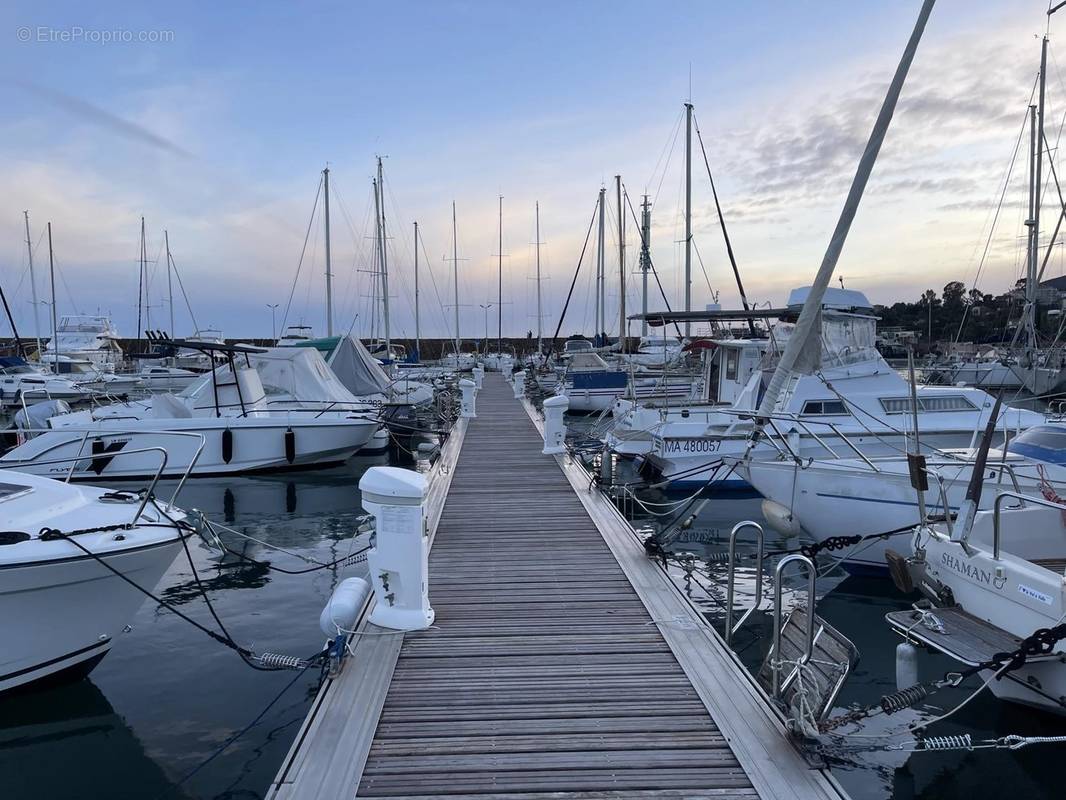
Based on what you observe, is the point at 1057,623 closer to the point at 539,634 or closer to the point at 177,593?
the point at 539,634

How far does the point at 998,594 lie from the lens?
5934 mm

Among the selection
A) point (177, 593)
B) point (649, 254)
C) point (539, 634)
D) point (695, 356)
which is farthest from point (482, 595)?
point (649, 254)

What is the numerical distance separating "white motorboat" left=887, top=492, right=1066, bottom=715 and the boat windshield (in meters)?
3.60

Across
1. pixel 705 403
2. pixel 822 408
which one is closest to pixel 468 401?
pixel 705 403

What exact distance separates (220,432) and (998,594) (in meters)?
→ 15.7

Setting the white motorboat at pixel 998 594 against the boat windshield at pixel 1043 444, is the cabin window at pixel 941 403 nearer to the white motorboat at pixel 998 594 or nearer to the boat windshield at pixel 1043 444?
the boat windshield at pixel 1043 444

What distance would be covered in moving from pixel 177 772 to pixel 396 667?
1.88 meters

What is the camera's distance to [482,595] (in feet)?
21.7

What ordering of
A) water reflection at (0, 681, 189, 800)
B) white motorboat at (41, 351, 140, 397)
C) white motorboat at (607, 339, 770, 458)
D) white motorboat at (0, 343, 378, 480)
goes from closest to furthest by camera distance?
water reflection at (0, 681, 189, 800) → white motorboat at (0, 343, 378, 480) → white motorboat at (607, 339, 770, 458) → white motorboat at (41, 351, 140, 397)

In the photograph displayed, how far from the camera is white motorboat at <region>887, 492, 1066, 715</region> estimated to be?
5398 millimetres

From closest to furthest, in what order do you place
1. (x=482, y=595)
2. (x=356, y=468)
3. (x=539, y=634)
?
(x=539, y=634) < (x=482, y=595) < (x=356, y=468)

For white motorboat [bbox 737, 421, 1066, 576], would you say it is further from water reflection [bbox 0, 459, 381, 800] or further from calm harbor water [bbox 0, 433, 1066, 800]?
water reflection [bbox 0, 459, 381, 800]

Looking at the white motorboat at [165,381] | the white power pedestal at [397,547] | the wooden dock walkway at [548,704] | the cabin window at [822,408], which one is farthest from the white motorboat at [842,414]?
the white motorboat at [165,381]

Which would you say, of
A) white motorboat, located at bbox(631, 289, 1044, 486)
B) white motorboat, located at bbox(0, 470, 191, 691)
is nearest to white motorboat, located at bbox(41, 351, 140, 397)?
white motorboat, located at bbox(631, 289, 1044, 486)
